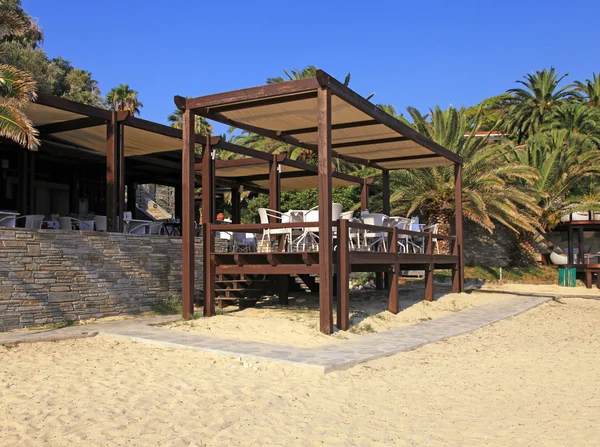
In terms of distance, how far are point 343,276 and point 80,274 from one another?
4237 millimetres

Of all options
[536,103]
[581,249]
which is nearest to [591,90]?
[536,103]

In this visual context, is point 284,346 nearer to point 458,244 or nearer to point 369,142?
point 369,142

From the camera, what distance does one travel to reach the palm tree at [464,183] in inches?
805

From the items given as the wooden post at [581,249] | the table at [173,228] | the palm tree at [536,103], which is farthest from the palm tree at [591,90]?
the table at [173,228]

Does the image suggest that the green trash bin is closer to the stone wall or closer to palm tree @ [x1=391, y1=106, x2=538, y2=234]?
palm tree @ [x1=391, y1=106, x2=538, y2=234]

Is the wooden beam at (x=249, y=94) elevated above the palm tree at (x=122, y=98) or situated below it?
below

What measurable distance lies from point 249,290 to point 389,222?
3.44 m

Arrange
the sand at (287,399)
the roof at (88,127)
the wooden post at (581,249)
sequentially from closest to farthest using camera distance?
the sand at (287,399), the roof at (88,127), the wooden post at (581,249)

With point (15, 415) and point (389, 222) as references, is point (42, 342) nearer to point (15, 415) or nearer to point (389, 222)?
point (15, 415)

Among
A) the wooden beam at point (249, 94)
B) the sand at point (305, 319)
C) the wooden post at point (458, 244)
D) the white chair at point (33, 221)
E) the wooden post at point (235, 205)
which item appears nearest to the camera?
the sand at point (305, 319)

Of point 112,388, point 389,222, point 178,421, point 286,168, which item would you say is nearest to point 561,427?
point 178,421

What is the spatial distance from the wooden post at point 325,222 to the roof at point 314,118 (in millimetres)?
322

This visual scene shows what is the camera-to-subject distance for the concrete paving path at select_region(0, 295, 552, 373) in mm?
7087

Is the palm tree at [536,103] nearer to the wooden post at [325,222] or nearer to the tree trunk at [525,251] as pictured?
the tree trunk at [525,251]
